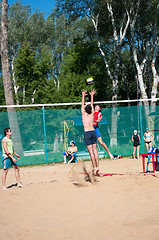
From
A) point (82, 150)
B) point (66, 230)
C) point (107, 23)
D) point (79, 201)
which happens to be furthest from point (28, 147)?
point (107, 23)

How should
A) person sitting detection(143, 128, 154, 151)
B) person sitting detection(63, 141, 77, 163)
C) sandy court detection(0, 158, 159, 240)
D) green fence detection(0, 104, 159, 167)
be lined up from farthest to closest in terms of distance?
person sitting detection(143, 128, 154, 151), person sitting detection(63, 141, 77, 163), green fence detection(0, 104, 159, 167), sandy court detection(0, 158, 159, 240)

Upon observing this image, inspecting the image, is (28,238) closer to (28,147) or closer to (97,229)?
(97,229)

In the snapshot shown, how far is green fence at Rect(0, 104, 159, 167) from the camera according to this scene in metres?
13.3

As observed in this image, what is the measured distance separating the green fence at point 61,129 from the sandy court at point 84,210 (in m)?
5.76

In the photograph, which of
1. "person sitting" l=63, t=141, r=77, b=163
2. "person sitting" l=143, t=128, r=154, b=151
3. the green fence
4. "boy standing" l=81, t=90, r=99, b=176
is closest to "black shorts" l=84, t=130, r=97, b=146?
"boy standing" l=81, t=90, r=99, b=176

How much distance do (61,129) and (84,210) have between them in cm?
856

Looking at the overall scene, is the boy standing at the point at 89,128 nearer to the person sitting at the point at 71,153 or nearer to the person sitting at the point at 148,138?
the person sitting at the point at 71,153

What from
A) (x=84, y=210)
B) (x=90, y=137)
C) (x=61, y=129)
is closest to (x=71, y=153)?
(x=61, y=129)

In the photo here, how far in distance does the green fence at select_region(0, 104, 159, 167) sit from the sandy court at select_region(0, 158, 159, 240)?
227 inches

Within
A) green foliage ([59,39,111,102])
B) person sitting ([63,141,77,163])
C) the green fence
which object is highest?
green foliage ([59,39,111,102])

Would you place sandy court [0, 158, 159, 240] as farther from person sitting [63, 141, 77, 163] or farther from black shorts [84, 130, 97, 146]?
person sitting [63, 141, 77, 163]

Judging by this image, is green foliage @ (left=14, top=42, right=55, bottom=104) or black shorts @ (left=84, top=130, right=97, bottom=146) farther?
green foliage @ (left=14, top=42, right=55, bottom=104)

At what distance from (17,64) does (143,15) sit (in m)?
11.9

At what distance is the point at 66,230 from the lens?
15.1ft
